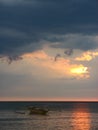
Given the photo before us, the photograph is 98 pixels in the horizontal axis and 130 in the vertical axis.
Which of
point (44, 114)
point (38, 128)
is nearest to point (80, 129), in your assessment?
point (38, 128)

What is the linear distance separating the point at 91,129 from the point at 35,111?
62.0 m

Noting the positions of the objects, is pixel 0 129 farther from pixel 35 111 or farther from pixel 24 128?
pixel 35 111

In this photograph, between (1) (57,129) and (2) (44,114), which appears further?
(2) (44,114)

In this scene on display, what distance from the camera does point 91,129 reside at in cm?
9144

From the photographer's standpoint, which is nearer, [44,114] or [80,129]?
[80,129]

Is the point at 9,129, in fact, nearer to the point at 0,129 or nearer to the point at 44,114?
the point at 0,129

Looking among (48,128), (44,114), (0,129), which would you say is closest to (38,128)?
(48,128)

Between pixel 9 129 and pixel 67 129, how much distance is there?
1226 centimetres

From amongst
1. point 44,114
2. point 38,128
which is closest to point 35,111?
point 44,114

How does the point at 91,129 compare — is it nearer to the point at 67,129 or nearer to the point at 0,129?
the point at 67,129

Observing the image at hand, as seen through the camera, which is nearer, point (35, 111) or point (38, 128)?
point (38, 128)

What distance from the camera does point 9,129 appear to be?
90.5m

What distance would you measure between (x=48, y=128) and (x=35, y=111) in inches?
2327

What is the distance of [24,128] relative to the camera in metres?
92.5
